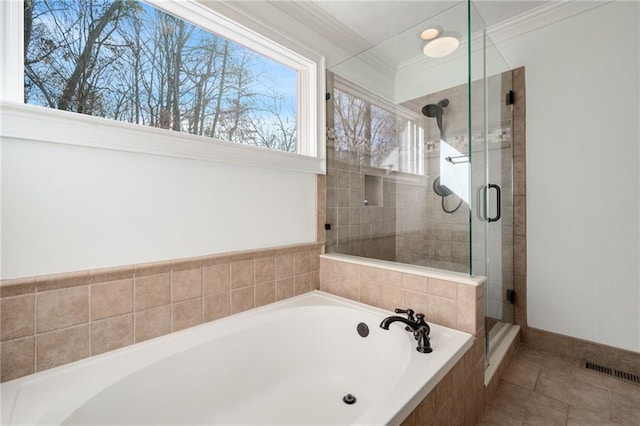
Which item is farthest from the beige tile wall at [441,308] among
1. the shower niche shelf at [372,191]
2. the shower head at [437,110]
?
the shower head at [437,110]

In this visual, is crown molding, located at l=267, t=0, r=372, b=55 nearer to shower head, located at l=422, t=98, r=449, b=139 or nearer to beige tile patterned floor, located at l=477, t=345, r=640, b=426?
shower head, located at l=422, t=98, r=449, b=139

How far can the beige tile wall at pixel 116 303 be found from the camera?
3.33ft

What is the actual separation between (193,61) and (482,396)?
8.25 ft

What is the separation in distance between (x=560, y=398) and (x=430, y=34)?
2536 mm

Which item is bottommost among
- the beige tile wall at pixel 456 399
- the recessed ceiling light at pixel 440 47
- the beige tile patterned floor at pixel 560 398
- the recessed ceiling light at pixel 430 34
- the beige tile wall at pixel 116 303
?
the beige tile patterned floor at pixel 560 398

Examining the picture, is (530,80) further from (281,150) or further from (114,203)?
(114,203)

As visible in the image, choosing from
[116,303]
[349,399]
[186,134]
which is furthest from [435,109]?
[116,303]

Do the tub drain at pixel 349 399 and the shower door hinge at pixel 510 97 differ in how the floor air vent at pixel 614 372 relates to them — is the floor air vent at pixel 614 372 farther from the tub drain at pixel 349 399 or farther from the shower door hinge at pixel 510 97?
the shower door hinge at pixel 510 97

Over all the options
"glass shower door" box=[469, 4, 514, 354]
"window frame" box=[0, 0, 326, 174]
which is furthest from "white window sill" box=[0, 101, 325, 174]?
"glass shower door" box=[469, 4, 514, 354]

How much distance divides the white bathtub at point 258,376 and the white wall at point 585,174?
1.39 m

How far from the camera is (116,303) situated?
3.99 ft

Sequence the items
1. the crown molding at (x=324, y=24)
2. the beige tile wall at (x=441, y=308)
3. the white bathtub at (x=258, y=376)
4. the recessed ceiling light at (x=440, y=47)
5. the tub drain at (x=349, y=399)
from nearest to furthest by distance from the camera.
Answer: the white bathtub at (x=258, y=376)
the beige tile wall at (x=441, y=308)
the tub drain at (x=349, y=399)
the recessed ceiling light at (x=440, y=47)
the crown molding at (x=324, y=24)

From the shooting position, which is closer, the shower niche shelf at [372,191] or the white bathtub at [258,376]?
the white bathtub at [258,376]

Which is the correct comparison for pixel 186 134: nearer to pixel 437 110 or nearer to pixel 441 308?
pixel 441 308
